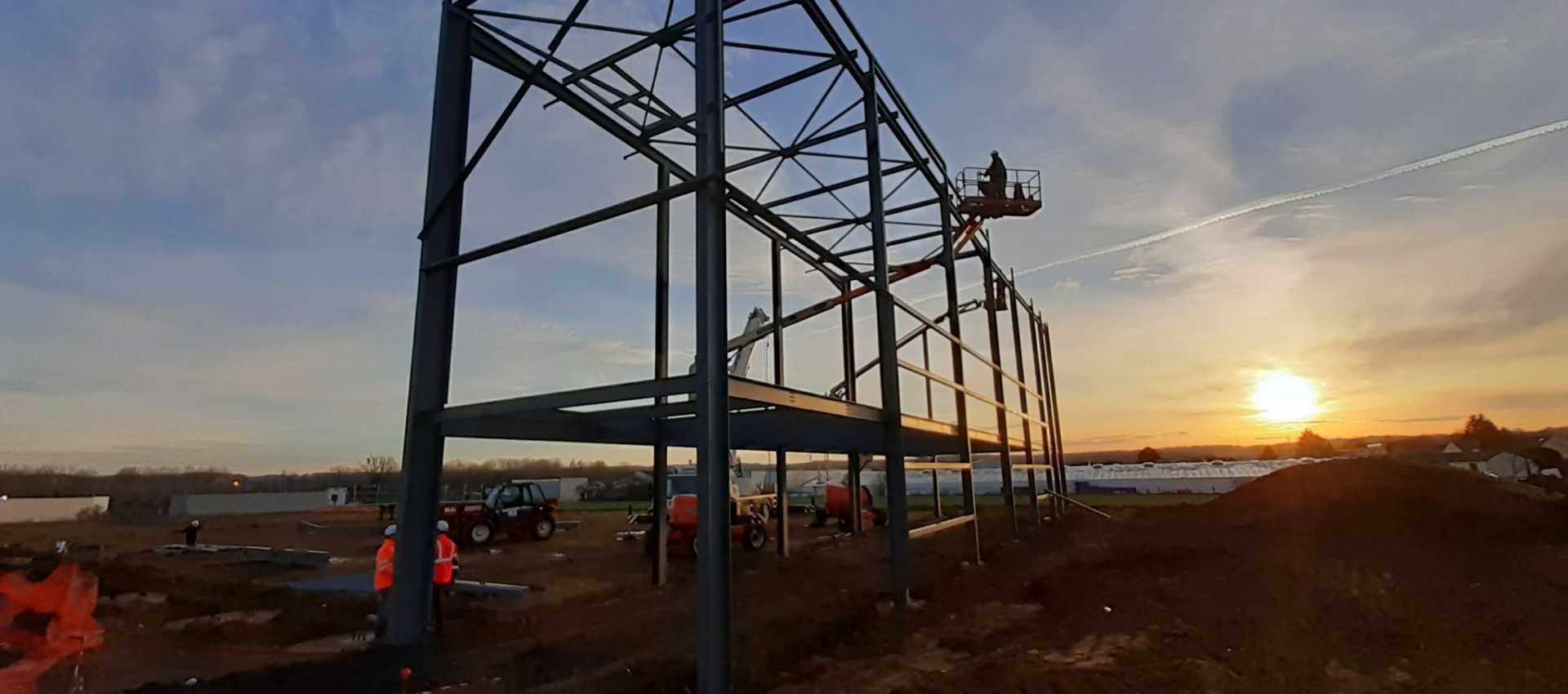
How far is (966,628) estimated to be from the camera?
6.84m

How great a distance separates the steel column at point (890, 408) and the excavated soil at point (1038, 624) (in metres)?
0.52

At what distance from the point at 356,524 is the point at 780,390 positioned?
35.0m

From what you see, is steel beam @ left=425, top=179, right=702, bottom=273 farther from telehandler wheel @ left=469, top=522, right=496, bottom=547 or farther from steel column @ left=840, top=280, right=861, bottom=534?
telehandler wheel @ left=469, top=522, right=496, bottom=547

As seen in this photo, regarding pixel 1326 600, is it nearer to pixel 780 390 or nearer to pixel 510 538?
pixel 780 390

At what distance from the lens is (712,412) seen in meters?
4.74

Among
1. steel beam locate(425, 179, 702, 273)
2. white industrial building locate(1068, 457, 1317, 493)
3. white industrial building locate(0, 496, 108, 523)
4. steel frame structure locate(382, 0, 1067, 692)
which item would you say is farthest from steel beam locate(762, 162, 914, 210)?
white industrial building locate(0, 496, 108, 523)

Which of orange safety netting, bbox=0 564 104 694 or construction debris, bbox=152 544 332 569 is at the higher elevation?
orange safety netting, bbox=0 564 104 694

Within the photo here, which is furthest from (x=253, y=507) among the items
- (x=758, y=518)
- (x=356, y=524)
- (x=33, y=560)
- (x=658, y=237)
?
(x=658, y=237)

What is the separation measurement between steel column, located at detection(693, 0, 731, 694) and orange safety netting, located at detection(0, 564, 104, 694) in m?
6.30

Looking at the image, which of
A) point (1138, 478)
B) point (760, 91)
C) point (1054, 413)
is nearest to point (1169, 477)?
point (1138, 478)

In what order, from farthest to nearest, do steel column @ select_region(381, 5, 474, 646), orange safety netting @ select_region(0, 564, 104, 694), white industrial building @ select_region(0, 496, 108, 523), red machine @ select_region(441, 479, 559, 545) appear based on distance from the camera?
white industrial building @ select_region(0, 496, 108, 523), red machine @ select_region(441, 479, 559, 545), orange safety netting @ select_region(0, 564, 104, 694), steel column @ select_region(381, 5, 474, 646)

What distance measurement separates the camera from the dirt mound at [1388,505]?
41.5 feet

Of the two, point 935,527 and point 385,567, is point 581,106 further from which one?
point 935,527

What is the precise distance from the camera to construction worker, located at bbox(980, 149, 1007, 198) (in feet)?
63.1
